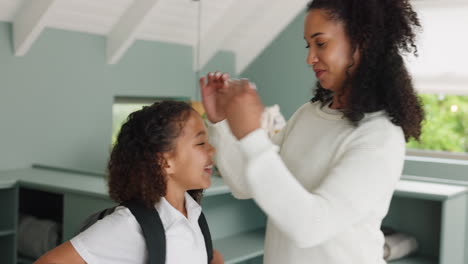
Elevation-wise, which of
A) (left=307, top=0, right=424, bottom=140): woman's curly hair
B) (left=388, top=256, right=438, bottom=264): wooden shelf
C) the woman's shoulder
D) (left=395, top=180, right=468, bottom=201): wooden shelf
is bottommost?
(left=388, top=256, right=438, bottom=264): wooden shelf

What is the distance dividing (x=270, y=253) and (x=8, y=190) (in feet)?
7.25

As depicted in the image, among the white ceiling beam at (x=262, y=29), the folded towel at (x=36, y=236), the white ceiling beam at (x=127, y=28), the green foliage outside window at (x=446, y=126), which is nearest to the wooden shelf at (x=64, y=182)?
the folded towel at (x=36, y=236)

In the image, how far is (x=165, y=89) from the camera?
4.82 meters

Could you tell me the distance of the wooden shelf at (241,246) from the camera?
306 centimetres

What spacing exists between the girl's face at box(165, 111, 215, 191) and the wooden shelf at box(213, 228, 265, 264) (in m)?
1.48

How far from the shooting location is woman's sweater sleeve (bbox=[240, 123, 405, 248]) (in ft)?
3.32

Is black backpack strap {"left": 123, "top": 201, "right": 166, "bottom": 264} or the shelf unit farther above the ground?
black backpack strap {"left": 123, "top": 201, "right": 166, "bottom": 264}

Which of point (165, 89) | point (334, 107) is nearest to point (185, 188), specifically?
point (334, 107)

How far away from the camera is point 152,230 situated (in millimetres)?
1394

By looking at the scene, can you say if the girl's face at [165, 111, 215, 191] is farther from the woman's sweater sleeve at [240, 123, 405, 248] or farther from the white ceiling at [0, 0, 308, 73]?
the white ceiling at [0, 0, 308, 73]

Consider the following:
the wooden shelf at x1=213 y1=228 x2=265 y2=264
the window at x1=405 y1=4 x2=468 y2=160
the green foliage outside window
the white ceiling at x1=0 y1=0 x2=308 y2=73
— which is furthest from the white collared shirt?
the green foliage outside window

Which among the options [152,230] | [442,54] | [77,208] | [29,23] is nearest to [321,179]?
[152,230]

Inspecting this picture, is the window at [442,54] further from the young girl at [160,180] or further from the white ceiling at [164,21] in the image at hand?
the young girl at [160,180]

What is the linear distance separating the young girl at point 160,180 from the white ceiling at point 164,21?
86.6 inches
